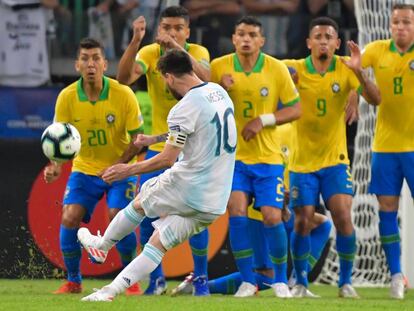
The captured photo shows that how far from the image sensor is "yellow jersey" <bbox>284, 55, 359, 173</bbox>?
1128 centimetres

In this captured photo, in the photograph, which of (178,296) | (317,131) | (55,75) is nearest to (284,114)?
(317,131)

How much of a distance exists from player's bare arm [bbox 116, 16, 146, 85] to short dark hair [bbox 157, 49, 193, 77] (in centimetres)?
128

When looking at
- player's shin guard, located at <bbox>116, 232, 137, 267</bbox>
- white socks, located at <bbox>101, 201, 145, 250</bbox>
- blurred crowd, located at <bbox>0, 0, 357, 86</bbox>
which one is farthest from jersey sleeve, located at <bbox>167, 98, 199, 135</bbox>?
blurred crowd, located at <bbox>0, 0, 357, 86</bbox>

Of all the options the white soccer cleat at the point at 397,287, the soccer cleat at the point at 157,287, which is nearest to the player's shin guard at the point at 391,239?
the white soccer cleat at the point at 397,287

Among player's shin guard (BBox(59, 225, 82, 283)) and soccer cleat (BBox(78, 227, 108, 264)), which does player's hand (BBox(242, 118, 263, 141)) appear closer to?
player's shin guard (BBox(59, 225, 82, 283))

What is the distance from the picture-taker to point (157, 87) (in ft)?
36.4

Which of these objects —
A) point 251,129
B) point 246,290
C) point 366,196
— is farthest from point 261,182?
point 366,196

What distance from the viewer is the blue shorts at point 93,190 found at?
11.1m

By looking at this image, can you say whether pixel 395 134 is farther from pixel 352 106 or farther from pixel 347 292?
pixel 347 292

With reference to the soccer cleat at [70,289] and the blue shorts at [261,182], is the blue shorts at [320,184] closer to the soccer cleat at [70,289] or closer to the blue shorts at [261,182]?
the blue shorts at [261,182]

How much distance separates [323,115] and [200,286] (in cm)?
182

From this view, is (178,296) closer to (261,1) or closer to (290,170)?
(290,170)

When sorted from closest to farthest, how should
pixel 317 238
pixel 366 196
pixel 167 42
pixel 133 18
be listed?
1. pixel 167 42
2. pixel 317 238
3. pixel 366 196
4. pixel 133 18

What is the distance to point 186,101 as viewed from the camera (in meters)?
8.96
